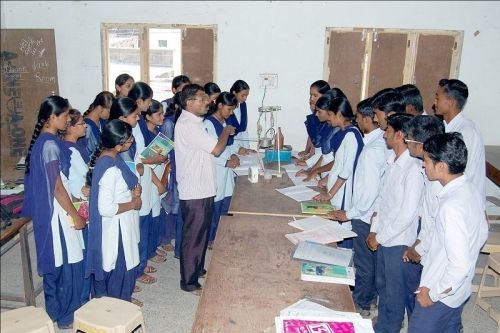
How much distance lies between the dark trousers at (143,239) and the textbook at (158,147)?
20.7 inches

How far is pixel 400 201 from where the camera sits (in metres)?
2.39

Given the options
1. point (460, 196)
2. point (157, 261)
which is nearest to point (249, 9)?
point (157, 261)

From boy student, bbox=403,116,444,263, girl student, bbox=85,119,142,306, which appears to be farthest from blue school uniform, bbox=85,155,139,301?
boy student, bbox=403,116,444,263

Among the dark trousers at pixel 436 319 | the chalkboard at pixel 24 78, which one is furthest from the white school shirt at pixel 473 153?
A: the chalkboard at pixel 24 78

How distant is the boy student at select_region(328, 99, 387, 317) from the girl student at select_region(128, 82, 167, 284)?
1461 mm

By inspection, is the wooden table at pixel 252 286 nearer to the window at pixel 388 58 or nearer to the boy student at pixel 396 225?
the boy student at pixel 396 225

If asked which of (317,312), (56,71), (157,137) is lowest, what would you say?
(317,312)

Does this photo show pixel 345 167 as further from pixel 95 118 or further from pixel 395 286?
pixel 95 118

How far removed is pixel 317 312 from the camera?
1.77 metres

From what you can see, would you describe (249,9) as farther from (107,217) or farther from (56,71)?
(107,217)

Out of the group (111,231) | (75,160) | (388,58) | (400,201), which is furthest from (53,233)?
(388,58)

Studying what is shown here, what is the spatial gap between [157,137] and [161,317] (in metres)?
1.32

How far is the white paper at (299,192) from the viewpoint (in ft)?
10.6

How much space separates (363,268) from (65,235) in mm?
1995
